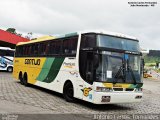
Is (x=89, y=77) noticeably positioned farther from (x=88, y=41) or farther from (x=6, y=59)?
(x=6, y=59)

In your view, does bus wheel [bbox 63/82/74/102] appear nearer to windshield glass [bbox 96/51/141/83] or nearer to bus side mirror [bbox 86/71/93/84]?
bus side mirror [bbox 86/71/93/84]

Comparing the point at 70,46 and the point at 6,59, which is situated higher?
the point at 6,59

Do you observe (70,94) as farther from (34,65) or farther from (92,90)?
(34,65)

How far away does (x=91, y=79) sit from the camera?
12695 millimetres

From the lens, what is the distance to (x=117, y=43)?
13383 millimetres

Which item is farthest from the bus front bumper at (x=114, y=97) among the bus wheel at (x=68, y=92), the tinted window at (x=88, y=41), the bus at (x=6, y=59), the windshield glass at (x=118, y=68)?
the bus at (x=6, y=59)

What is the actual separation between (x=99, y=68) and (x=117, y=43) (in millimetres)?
1577

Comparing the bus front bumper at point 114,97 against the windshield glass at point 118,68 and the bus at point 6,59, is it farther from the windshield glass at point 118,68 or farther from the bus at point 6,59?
the bus at point 6,59

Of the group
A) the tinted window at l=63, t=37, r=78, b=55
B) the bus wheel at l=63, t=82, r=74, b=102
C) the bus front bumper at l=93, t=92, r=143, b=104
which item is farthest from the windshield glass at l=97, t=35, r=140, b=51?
the bus wheel at l=63, t=82, r=74, b=102

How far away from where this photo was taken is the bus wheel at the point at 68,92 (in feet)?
48.0

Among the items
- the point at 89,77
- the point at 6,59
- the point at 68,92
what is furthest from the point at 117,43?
the point at 6,59

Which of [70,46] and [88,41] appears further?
[70,46]

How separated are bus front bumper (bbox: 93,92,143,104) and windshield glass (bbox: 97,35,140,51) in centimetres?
187

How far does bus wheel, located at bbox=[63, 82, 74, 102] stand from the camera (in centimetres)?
1463
